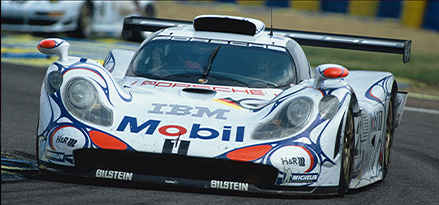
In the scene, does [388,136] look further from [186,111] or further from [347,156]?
[186,111]

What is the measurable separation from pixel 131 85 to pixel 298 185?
1.61 meters

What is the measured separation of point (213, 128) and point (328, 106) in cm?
72

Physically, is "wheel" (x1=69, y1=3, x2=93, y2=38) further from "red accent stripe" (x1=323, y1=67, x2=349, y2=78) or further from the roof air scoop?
"red accent stripe" (x1=323, y1=67, x2=349, y2=78)

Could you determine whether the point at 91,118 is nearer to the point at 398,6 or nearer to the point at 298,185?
the point at 298,185

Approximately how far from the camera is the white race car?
590 inches

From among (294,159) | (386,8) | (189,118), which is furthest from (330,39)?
(386,8)

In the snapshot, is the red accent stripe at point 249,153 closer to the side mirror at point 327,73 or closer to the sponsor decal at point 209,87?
the side mirror at point 327,73

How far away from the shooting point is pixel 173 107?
217 inches

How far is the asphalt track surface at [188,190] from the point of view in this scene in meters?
4.86

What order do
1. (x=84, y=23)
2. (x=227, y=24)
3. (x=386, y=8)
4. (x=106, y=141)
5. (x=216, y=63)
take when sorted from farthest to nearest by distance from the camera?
(x=386, y=8)
(x=84, y=23)
(x=227, y=24)
(x=216, y=63)
(x=106, y=141)

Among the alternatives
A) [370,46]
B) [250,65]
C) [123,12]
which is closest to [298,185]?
[250,65]

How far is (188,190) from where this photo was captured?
5145mm

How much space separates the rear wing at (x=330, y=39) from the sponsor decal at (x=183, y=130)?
2.44 metres

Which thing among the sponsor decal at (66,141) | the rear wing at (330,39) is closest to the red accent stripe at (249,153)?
the sponsor decal at (66,141)
